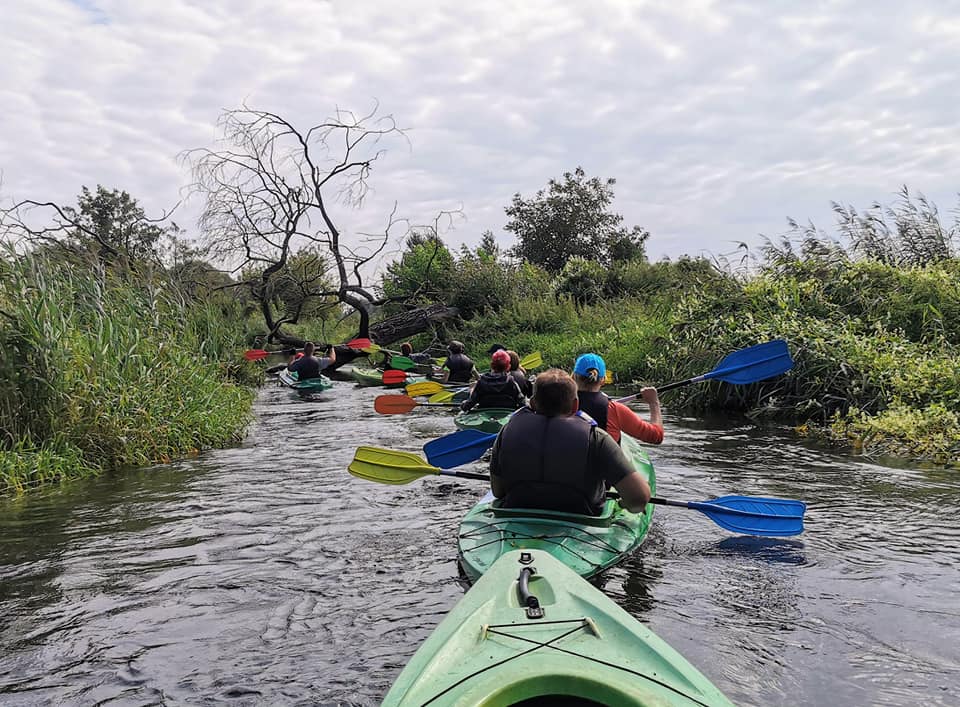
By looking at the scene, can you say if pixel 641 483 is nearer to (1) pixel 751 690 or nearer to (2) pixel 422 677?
(1) pixel 751 690

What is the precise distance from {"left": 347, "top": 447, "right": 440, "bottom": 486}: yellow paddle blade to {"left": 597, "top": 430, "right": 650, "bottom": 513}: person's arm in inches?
73.9

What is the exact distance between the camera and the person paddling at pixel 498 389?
8898 mm

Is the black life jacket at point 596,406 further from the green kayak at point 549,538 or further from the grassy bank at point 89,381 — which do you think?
the grassy bank at point 89,381

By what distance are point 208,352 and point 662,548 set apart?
8.17 m

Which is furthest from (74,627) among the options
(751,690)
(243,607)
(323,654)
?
(751,690)

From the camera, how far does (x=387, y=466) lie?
5.78 metres

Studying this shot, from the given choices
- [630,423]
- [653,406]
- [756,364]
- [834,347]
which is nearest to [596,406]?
[630,423]

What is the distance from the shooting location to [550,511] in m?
4.25

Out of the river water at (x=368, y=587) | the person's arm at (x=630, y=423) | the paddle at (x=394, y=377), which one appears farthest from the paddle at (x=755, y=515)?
the paddle at (x=394, y=377)

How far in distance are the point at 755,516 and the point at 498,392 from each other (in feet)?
14.1

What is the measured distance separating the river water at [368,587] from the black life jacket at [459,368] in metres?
5.73

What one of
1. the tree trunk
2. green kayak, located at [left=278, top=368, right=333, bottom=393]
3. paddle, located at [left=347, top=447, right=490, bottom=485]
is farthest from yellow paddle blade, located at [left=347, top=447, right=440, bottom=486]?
the tree trunk

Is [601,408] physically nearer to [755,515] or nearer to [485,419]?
[755,515]

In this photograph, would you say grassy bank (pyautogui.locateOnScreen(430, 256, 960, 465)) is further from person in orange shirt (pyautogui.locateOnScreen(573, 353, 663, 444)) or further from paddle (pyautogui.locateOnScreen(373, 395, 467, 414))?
paddle (pyautogui.locateOnScreen(373, 395, 467, 414))
